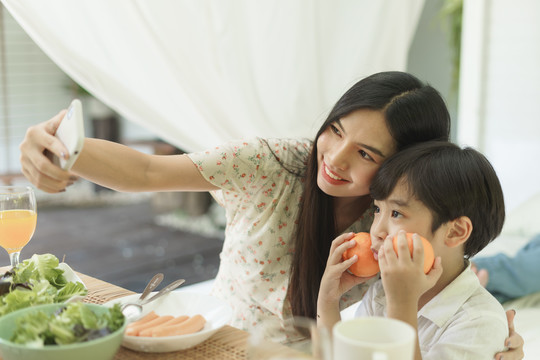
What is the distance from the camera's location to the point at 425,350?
4.14 ft

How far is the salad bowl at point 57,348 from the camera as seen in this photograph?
830mm

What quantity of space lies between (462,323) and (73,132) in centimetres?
84

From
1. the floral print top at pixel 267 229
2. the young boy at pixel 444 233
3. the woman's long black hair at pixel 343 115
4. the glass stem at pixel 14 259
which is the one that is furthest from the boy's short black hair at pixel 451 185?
the glass stem at pixel 14 259

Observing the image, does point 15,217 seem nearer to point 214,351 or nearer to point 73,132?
point 73,132

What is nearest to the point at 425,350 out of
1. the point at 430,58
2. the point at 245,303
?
the point at 245,303

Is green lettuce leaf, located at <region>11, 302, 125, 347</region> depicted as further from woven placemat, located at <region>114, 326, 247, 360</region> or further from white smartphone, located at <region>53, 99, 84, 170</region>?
white smartphone, located at <region>53, 99, 84, 170</region>

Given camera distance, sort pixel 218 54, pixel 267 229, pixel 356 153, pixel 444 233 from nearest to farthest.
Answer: pixel 444 233, pixel 356 153, pixel 267 229, pixel 218 54

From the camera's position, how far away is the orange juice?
1.28 metres

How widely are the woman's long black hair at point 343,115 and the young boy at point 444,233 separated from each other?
103mm

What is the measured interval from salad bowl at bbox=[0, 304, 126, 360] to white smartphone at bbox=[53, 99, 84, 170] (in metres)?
0.26

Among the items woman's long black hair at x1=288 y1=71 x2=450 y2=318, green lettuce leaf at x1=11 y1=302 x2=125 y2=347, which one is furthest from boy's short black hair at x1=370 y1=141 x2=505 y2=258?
green lettuce leaf at x1=11 y1=302 x2=125 y2=347

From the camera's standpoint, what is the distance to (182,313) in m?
1.16

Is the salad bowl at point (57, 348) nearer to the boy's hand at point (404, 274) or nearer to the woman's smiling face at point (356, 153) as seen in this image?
the boy's hand at point (404, 274)

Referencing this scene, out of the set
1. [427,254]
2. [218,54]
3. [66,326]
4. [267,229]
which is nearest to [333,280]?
[427,254]
